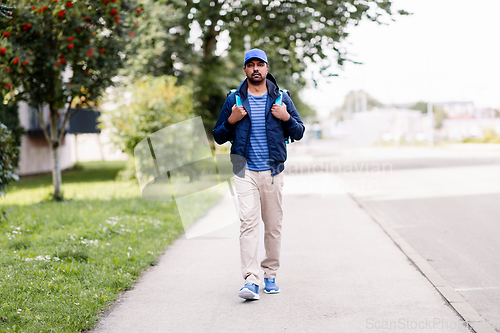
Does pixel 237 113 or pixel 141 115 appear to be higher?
pixel 141 115

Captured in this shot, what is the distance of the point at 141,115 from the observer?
1559cm

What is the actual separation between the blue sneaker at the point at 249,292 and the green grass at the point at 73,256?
3.66 feet

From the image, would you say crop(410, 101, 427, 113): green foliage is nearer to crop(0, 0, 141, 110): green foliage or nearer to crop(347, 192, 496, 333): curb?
crop(0, 0, 141, 110): green foliage

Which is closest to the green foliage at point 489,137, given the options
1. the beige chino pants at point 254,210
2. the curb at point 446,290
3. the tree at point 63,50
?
the tree at point 63,50

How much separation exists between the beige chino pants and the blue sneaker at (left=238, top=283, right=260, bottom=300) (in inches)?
1.9

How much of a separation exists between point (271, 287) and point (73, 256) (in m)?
2.48

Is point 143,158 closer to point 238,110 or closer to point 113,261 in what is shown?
point 113,261

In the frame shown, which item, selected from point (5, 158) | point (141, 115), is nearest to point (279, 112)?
point (5, 158)

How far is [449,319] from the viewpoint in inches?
156

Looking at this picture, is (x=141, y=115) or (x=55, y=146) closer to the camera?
(x=55, y=146)

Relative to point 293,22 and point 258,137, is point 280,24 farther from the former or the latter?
point 258,137

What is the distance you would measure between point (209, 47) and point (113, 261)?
14.9 metres

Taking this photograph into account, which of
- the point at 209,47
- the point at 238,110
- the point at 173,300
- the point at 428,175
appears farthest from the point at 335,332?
the point at 209,47

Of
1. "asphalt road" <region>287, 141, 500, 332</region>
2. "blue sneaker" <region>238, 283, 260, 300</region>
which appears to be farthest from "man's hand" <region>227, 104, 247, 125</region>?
"asphalt road" <region>287, 141, 500, 332</region>
